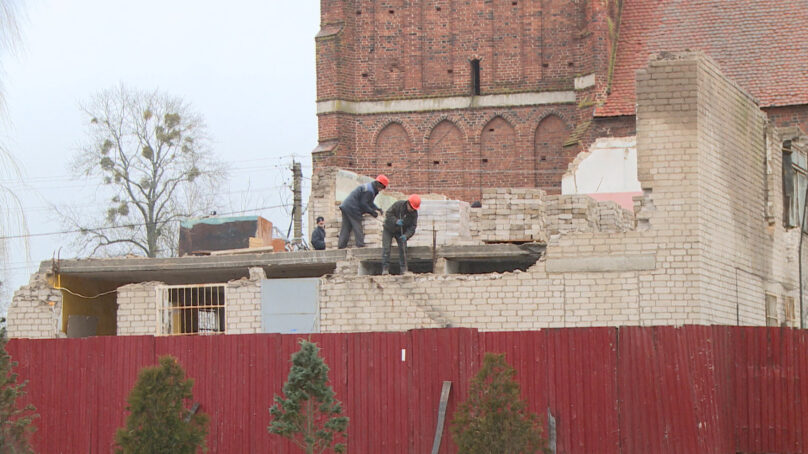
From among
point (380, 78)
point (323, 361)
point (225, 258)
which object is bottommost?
point (323, 361)

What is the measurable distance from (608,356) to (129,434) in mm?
5389

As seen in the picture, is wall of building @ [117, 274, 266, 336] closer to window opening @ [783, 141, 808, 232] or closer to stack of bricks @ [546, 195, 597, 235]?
stack of bricks @ [546, 195, 597, 235]

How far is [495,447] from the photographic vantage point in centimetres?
1223

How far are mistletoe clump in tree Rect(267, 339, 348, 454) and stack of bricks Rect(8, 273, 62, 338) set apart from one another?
28.0 feet

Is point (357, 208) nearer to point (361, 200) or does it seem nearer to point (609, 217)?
point (361, 200)

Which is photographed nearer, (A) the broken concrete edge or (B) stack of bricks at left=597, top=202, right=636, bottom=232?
(A) the broken concrete edge

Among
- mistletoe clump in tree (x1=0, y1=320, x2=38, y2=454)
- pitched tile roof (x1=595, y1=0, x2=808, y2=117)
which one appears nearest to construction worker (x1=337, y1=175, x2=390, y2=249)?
mistletoe clump in tree (x1=0, y1=320, x2=38, y2=454)

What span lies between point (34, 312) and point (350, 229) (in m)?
5.68

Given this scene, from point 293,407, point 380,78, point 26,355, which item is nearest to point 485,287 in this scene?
point 293,407

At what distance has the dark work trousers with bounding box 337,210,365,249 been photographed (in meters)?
19.9

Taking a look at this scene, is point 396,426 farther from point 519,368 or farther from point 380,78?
point 380,78

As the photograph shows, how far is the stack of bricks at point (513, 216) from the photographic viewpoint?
756 inches

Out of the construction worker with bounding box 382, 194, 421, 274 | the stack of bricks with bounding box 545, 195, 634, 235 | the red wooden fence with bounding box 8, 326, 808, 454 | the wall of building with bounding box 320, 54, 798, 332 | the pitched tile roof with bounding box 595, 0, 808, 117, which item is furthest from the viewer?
the pitched tile roof with bounding box 595, 0, 808, 117

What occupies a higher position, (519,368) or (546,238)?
(546,238)
